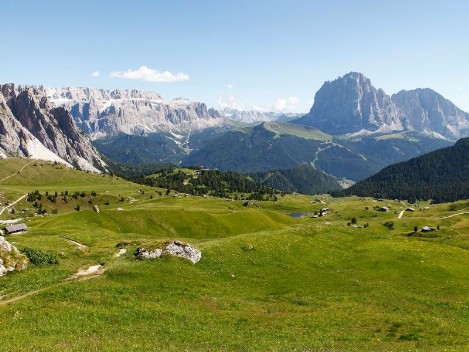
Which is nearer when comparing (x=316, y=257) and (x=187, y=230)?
(x=316, y=257)

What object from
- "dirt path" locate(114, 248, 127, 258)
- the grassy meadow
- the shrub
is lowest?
the grassy meadow

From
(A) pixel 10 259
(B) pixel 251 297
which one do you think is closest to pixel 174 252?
(B) pixel 251 297

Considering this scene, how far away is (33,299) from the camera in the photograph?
37.2 m

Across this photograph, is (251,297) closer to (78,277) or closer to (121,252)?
(78,277)

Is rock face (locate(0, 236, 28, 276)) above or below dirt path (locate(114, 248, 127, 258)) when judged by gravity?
above

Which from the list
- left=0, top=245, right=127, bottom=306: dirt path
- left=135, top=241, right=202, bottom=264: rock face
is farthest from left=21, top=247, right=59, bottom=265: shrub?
left=135, top=241, right=202, bottom=264: rock face

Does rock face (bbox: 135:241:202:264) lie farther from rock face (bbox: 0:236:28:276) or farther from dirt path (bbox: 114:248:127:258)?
rock face (bbox: 0:236:28:276)

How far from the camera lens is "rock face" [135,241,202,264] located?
5259 centimetres

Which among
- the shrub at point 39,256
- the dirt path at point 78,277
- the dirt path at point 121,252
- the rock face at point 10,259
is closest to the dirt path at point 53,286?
the dirt path at point 78,277

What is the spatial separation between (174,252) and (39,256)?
1615cm

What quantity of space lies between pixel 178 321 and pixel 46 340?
429 inches

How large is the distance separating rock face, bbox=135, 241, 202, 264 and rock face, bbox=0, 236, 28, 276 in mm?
13100

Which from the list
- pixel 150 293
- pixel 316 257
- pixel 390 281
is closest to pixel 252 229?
pixel 316 257

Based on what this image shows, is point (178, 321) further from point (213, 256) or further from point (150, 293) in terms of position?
point (213, 256)
